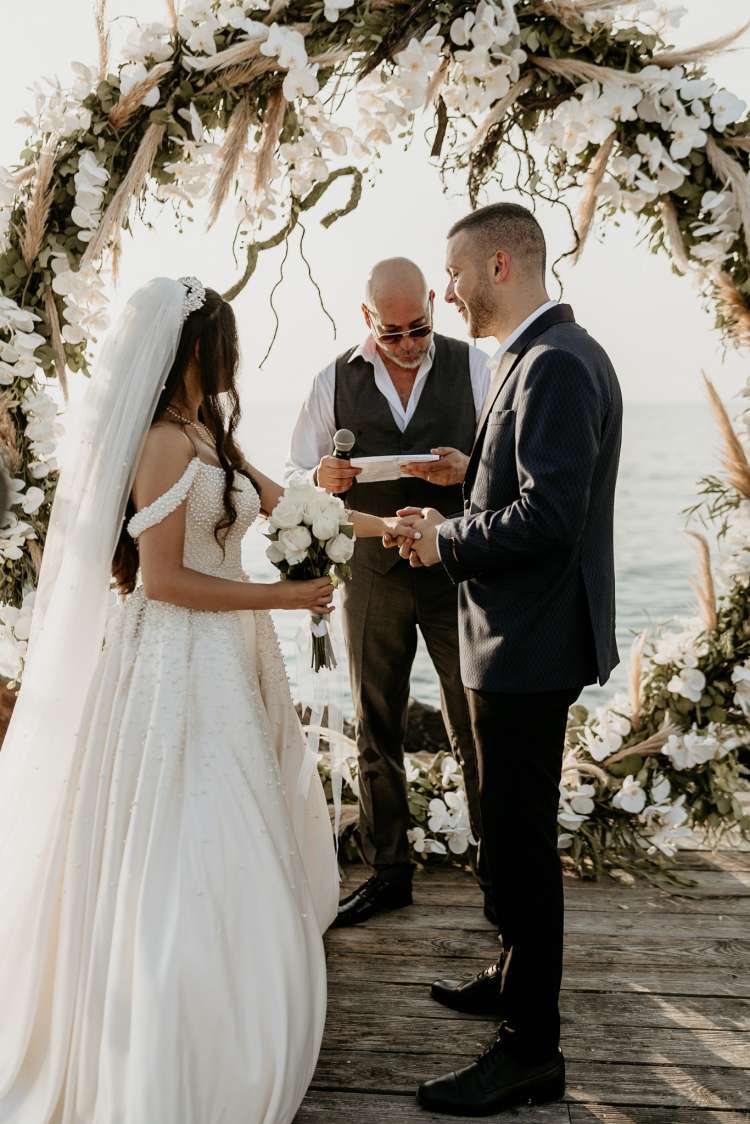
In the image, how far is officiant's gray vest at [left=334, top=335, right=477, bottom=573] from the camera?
343 centimetres

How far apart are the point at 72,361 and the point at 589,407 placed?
70.1 inches

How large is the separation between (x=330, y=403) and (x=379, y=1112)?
2.23 metres

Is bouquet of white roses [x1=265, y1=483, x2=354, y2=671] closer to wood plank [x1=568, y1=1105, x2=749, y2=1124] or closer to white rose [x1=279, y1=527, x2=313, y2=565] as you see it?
white rose [x1=279, y1=527, x2=313, y2=565]

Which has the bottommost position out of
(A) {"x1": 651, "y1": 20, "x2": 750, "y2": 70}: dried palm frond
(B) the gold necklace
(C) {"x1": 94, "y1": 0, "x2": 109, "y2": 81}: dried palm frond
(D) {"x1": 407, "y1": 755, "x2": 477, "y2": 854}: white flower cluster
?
(D) {"x1": 407, "y1": 755, "x2": 477, "y2": 854}: white flower cluster

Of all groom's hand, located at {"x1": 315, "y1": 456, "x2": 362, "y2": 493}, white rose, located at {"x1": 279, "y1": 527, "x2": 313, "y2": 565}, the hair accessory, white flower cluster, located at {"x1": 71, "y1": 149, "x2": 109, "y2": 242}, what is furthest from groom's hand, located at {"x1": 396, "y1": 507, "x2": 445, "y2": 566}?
white flower cluster, located at {"x1": 71, "y1": 149, "x2": 109, "y2": 242}

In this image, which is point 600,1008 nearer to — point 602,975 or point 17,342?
point 602,975

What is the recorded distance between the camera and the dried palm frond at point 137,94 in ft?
9.64

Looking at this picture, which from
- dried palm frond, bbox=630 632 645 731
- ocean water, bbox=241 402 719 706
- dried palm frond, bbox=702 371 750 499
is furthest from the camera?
ocean water, bbox=241 402 719 706

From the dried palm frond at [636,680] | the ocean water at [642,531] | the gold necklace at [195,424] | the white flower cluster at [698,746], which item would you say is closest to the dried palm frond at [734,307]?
the ocean water at [642,531]

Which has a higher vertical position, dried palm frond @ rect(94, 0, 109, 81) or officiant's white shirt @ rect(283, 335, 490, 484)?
dried palm frond @ rect(94, 0, 109, 81)

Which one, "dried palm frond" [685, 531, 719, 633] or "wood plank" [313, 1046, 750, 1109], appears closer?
"wood plank" [313, 1046, 750, 1109]

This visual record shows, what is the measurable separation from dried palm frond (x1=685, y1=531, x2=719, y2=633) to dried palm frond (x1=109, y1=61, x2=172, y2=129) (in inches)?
87.2

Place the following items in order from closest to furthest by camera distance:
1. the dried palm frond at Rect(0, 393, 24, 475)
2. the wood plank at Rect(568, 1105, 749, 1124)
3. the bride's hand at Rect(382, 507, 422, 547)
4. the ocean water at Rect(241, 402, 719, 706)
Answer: the wood plank at Rect(568, 1105, 749, 1124)
the bride's hand at Rect(382, 507, 422, 547)
the dried palm frond at Rect(0, 393, 24, 475)
the ocean water at Rect(241, 402, 719, 706)

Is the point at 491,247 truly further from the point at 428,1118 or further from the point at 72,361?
the point at 428,1118
